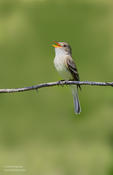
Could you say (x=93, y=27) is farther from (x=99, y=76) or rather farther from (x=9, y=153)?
(x=9, y=153)

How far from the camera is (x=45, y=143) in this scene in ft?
20.5

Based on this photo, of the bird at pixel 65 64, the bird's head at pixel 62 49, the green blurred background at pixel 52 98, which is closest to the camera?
the bird at pixel 65 64

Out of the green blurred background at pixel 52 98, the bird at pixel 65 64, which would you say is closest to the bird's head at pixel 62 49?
the bird at pixel 65 64

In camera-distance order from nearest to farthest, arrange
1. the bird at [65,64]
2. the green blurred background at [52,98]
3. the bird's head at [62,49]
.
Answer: the bird at [65,64] → the bird's head at [62,49] → the green blurred background at [52,98]

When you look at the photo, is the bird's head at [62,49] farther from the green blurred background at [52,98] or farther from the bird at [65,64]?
the green blurred background at [52,98]

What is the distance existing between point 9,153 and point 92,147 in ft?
4.11

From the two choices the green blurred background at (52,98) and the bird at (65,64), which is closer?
the bird at (65,64)

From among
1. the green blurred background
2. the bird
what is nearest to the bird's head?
the bird

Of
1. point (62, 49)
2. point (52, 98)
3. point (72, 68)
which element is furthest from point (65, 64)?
point (52, 98)

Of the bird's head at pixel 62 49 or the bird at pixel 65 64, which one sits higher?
the bird's head at pixel 62 49

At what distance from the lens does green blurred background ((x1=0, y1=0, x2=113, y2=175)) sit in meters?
5.92

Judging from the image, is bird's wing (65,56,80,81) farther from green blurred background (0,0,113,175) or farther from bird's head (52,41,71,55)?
green blurred background (0,0,113,175)

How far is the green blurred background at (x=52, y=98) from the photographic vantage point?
5.92 metres

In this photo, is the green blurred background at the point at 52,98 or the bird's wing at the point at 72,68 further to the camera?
the green blurred background at the point at 52,98
